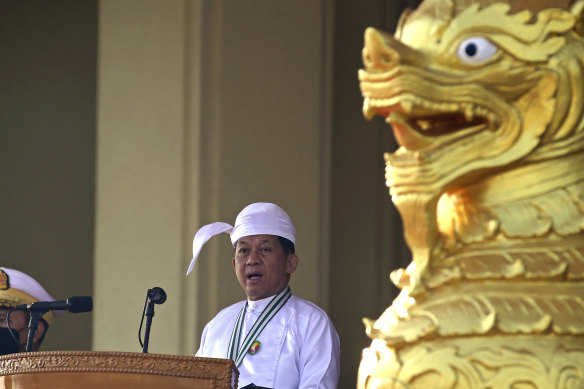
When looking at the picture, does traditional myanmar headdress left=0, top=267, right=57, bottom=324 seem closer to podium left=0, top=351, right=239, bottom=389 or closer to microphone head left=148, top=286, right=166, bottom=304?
microphone head left=148, top=286, right=166, bottom=304

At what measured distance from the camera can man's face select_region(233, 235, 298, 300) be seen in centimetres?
426

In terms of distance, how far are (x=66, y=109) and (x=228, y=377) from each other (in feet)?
14.1

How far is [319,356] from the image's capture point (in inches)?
161

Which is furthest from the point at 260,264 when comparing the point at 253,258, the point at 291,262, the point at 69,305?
the point at 69,305

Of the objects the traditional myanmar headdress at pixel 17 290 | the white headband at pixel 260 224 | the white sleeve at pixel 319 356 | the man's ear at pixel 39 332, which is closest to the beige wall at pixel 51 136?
the man's ear at pixel 39 332

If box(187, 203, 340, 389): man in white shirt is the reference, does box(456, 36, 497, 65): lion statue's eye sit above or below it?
above

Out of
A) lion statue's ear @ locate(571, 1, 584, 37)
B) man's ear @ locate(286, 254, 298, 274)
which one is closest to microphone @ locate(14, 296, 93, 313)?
man's ear @ locate(286, 254, 298, 274)

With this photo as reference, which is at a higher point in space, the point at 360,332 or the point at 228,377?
the point at 228,377

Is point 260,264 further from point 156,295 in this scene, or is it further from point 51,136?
point 51,136

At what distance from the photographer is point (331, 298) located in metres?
6.33

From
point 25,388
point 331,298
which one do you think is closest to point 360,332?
point 331,298

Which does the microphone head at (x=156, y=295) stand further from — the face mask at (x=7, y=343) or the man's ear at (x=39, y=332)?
the man's ear at (x=39, y=332)

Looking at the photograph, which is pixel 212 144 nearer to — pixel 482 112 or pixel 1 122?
pixel 1 122

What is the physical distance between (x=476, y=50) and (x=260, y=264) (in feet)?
8.19
